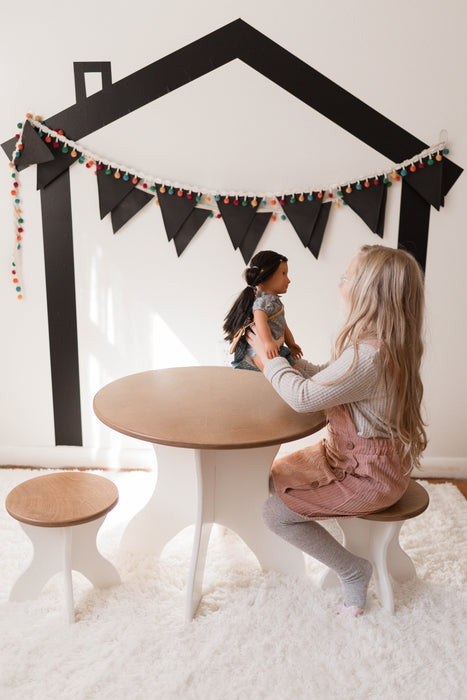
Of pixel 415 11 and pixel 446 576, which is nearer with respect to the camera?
pixel 446 576

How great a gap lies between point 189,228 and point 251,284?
60 cm

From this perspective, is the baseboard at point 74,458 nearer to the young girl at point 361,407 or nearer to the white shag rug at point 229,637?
the white shag rug at point 229,637

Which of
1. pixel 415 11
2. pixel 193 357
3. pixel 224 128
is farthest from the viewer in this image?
pixel 193 357

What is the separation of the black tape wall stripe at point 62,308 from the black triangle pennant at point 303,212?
1.03 meters

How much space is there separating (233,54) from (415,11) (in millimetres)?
782

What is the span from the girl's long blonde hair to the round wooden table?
25 cm

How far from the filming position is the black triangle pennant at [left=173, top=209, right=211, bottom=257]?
245cm

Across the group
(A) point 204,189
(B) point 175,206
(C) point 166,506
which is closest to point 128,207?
(B) point 175,206

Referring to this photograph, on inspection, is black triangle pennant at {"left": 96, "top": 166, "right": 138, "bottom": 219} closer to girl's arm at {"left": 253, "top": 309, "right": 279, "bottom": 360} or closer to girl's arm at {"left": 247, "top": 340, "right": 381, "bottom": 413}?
girl's arm at {"left": 253, "top": 309, "right": 279, "bottom": 360}

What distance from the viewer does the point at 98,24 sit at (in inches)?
90.4

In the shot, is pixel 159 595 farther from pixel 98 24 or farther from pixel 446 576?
pixel 98 24

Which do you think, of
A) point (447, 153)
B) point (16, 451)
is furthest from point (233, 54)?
point (16, 451)

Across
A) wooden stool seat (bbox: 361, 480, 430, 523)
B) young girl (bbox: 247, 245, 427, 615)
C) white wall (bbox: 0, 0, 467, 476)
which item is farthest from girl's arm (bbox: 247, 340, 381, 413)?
white wall (bbox: 0, 0, 467, 476)

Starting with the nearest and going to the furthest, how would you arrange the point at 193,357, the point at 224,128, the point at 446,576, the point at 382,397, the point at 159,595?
the point at 382,397
the point at 159,595
the point at 446,576
the point at 224,128
the point at 193,357
